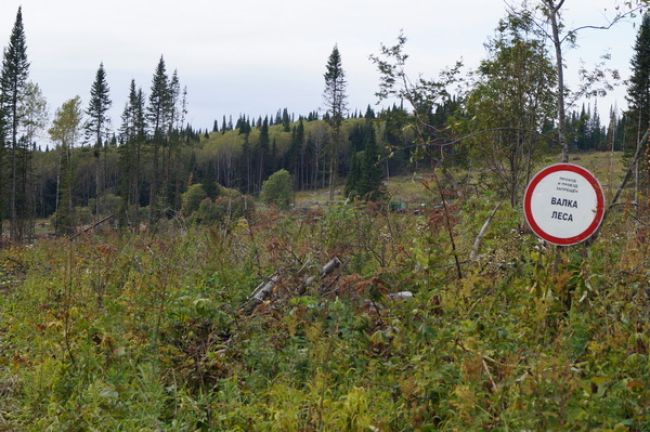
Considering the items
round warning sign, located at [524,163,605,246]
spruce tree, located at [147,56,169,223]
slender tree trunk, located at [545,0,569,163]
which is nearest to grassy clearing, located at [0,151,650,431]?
round warning sign, located at [524,163,605,246]

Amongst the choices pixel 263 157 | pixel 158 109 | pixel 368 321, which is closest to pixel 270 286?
pixel 368 321

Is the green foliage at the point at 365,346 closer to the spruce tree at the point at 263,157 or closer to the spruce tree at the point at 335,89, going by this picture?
the spruce tree at the point at 335,89

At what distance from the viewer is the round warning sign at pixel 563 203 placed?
4344 mm

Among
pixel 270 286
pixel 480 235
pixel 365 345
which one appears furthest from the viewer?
pixel 270 286

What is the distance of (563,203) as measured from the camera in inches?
174

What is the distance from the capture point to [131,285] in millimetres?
6520

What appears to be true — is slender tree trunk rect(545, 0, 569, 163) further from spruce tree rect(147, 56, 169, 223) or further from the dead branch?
spruce tree rect(147, 56, 169, 223)

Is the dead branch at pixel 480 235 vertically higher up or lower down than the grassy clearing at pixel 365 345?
higher up

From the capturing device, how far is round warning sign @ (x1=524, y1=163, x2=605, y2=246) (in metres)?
4.34

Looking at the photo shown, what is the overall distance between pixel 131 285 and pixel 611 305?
4751 millimetres

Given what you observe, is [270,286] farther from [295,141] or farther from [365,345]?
[295,141]

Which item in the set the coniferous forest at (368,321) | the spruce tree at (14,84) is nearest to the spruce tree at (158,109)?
the spruce tree at (14,84)

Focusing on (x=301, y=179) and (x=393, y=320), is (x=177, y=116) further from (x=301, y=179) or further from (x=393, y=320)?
(x=393, y=320)

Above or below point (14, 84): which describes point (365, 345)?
below
